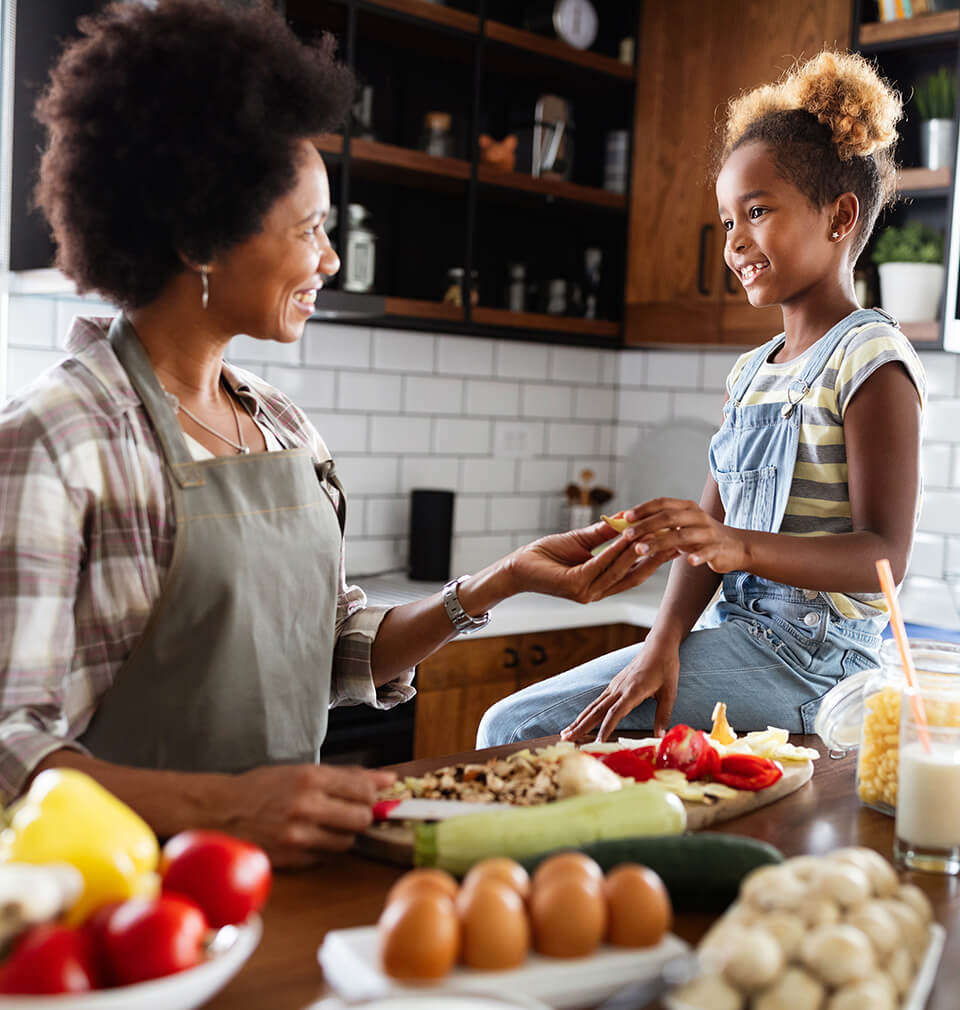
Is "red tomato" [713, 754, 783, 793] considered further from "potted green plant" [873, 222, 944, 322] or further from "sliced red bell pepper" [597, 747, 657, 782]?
"potted green plant" [873, 222, 944, 322]

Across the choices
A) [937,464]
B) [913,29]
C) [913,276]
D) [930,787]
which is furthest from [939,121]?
[930,787]

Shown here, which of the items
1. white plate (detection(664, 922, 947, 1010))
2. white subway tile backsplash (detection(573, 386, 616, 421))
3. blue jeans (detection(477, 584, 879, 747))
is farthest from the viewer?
white subway tile backsplash (detection(573, 386, 616, 421))

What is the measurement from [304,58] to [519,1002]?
46.0 inches

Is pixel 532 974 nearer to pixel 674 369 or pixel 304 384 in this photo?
pixel 304 384

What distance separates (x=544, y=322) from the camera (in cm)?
349

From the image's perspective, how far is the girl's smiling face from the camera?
6.15ft

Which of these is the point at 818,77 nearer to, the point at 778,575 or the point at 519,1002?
the point at 778,575

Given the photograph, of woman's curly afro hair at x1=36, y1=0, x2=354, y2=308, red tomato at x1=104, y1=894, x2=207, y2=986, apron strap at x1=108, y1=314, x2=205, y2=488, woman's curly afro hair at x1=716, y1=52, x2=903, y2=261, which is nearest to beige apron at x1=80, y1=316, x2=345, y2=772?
apron strap at x1=108, y1=314, x2=205, y2=488

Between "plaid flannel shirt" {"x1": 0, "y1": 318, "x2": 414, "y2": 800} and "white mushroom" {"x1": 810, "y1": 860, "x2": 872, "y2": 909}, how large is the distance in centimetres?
69

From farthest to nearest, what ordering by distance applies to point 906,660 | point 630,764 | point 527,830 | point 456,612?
1. point 456,612
2. point 630,764
3. point 906,660
4. point 527,830

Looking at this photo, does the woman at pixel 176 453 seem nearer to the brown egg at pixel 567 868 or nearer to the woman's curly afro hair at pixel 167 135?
the woman's curly afro hair at pixel 167 135

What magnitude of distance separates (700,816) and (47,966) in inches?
27.7

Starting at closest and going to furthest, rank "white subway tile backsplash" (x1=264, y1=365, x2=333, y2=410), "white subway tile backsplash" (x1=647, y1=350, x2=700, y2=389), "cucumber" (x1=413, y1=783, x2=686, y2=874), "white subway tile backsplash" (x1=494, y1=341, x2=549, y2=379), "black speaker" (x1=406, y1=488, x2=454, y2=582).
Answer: "cucumber" (x1=413, y1=783, x2=686, y2=874)
"white subway tile backsplash" (x1=264, y1=365, x2=333, y2=410)
"black speaker" (x1=406, y1=488, x2=454, y2=582)
"white subway tile backsplash" (x1=494, y1=341, x2=549, y2=379)
"white subway tile backsplash" (x1=647, y1=350, x2=700, y2=389)

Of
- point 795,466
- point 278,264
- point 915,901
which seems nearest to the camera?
point 915,901
